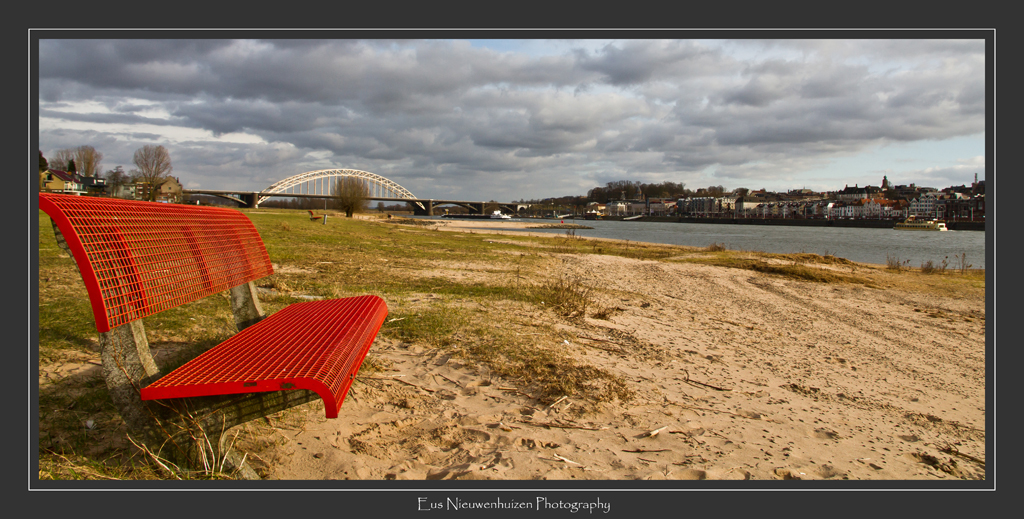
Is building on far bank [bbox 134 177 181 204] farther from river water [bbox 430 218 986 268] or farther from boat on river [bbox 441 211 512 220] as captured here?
boat on river [bbox 441 211 512 220]

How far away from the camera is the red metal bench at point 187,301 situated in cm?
191

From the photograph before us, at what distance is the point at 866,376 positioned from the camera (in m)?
4.35

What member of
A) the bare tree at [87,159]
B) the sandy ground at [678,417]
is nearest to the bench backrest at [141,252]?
the sandy ground at [678,417]

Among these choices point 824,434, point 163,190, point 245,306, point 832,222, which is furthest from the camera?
point 832,222

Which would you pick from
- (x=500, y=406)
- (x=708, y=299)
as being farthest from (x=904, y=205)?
(x=500, y=406)

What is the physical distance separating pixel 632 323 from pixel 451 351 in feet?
8.41

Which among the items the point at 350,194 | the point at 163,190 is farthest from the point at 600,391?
the point at 163,190

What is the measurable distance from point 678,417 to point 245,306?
3259 mm

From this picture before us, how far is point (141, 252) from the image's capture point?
236 centimetres

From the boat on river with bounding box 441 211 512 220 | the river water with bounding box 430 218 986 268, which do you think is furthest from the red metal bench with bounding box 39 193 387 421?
the boat on river with bounding box 441 211 512 220

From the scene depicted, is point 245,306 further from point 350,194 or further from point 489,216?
point 489,216

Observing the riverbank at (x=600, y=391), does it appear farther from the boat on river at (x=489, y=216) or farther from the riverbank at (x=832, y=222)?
the boat on river at (x=489, y=216)
